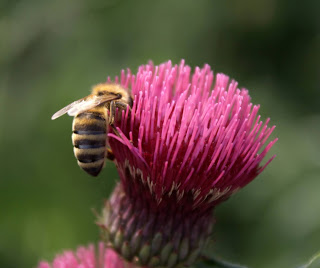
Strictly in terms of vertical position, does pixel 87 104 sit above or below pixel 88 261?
above

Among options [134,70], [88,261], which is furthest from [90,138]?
[134,70]

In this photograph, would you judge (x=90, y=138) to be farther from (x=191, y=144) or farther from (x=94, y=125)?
(x=191, y=144)

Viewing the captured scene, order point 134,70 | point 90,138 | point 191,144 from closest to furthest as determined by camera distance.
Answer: point 191,144
point 90,138
point 134,70

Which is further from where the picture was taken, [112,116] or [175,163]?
[112,116]

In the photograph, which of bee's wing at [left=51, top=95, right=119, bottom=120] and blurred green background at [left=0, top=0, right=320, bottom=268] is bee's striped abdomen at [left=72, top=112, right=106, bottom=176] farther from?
blurred green background at [left=0, top=0, right=320, bottom=268]

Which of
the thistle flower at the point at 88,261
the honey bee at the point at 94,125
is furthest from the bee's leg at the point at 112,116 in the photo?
the thistle flower at the point at 88,261

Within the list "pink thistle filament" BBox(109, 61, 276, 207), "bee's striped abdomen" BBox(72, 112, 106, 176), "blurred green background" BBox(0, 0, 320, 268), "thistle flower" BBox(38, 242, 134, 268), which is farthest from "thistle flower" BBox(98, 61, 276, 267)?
"blurred green background" BBox(0, 0, 320, 268)

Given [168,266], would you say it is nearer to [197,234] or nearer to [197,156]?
[197,234]

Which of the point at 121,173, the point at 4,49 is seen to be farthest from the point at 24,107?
the point at 121,173
